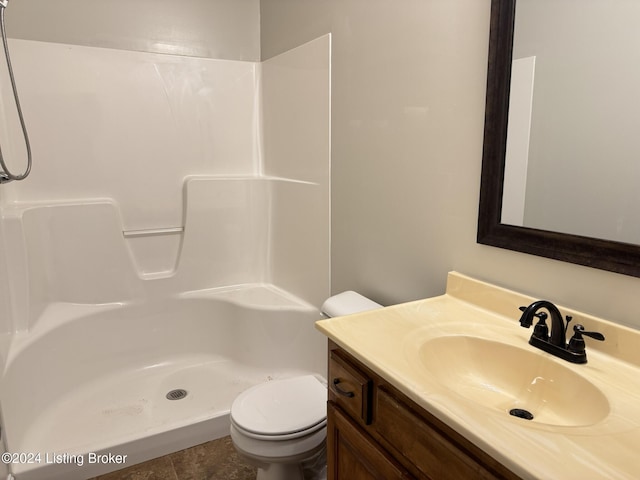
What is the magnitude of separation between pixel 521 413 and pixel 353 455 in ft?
1.45

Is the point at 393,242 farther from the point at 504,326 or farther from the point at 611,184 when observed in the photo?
the point at 611,184

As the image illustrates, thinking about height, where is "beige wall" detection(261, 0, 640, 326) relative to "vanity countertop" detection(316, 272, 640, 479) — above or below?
above

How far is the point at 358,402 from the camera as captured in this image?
1110mm

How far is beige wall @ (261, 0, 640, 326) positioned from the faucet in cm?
12

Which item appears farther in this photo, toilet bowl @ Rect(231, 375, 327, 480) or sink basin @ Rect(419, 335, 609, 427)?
toilet bowl @ Rect(231, 375, 327, 480)

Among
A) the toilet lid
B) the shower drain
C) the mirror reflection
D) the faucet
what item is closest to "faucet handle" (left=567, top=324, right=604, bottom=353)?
the faucet

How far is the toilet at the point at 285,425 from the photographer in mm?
1548

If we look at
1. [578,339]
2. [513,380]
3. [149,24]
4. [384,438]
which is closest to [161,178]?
[149,24]

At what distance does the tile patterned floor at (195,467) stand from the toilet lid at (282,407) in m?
0.45

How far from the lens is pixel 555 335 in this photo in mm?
1077

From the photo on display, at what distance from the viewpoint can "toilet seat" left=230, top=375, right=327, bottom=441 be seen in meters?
1.56

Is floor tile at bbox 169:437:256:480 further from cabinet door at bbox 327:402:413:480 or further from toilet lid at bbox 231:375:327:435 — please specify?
cabinet door at bbox 327:402:413:480

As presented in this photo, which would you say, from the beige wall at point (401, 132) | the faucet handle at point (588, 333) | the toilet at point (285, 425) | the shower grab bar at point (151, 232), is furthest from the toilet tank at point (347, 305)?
the shower grab bar at point (151, 232)

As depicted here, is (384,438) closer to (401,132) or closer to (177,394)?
(401,132)
